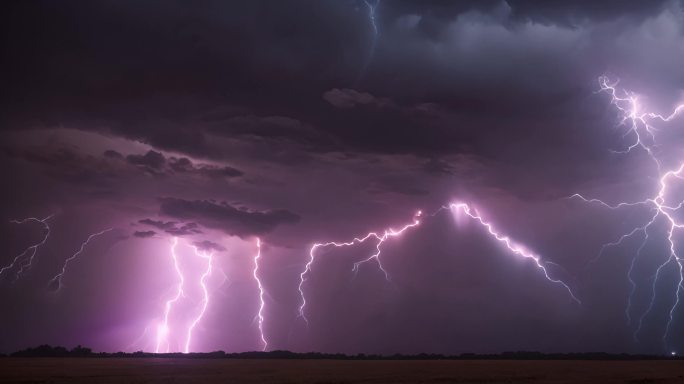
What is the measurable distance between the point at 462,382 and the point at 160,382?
13.4 metres

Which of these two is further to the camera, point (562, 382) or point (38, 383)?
point (562, 382)

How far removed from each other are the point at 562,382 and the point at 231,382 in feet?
49.6

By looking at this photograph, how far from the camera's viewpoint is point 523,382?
1089 inches

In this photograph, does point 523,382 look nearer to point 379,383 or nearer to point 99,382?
point 379,383

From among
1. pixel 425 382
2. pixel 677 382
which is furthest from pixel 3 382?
pixel 677 382

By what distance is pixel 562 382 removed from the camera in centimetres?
2798

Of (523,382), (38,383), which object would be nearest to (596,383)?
(523,382)

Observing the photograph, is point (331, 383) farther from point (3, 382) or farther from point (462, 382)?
point (3, 382)

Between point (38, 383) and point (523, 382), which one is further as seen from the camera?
point (523, 382)

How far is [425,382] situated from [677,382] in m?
11.2

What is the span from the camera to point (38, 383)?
25844 mm

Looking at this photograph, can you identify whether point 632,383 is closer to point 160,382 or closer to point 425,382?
point 425,382

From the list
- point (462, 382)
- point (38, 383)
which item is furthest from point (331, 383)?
point (38, 383)

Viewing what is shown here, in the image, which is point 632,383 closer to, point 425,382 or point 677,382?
point 677,382
